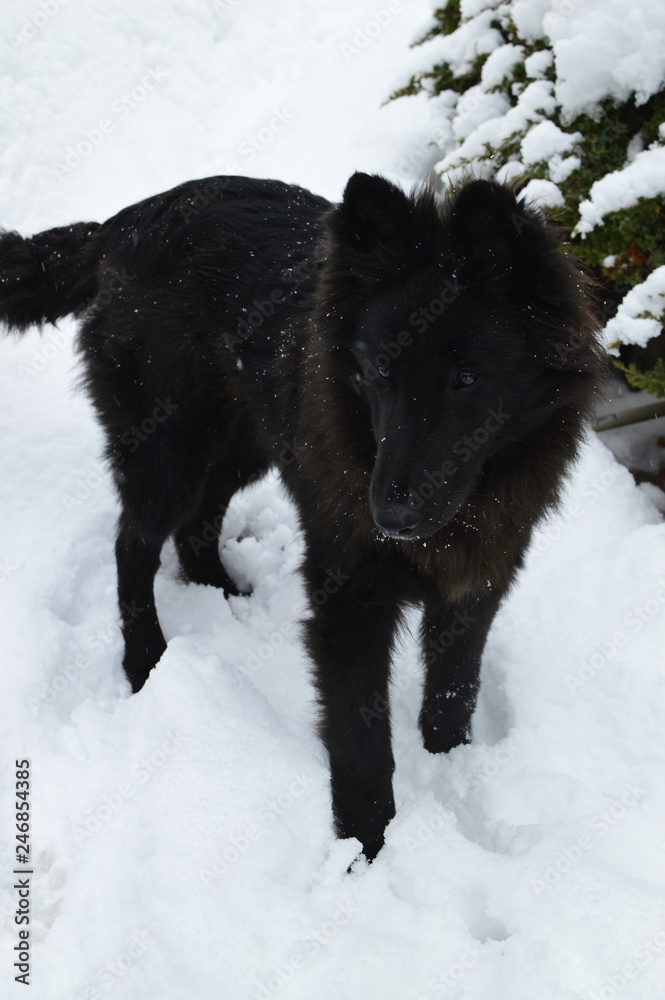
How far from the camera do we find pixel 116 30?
7.98 m

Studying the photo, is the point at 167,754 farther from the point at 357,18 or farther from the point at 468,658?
the point at 357,18

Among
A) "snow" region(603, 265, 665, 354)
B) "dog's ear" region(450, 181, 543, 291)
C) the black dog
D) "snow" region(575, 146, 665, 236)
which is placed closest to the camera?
"dog's ear" region(450, 181, 543, 291)

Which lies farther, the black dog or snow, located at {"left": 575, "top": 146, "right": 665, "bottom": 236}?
snow, located at {"left": 575, "top": 146, "right": 665, "bottom": 236}

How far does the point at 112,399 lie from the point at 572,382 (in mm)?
1891

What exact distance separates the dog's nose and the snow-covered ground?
88 cm

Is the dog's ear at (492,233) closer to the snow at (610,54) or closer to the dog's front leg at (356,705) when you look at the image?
the dog's front leg at (356,705)

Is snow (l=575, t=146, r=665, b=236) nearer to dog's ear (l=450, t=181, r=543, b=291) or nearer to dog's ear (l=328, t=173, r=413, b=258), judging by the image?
dog's ear (l=450, t=181, r=543, b=291)

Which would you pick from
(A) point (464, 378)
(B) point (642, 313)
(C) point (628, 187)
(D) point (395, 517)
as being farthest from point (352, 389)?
(C) point (628, 187)

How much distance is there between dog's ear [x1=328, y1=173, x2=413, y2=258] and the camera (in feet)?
6.93

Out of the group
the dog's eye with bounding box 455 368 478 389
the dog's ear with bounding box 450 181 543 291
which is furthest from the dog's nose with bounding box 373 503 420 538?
the dog's ear with bounding box 450 181 543 291

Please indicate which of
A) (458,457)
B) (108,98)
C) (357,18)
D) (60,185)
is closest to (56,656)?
(458,457)

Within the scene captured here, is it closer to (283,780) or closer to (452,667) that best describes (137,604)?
(283,780)

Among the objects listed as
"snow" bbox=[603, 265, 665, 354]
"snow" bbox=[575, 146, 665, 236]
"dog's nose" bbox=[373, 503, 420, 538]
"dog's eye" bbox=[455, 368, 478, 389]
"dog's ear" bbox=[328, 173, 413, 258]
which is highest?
"snow" bbox=[575, 146, 665, 236]

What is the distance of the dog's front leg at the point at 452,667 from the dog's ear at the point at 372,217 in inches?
48.5
